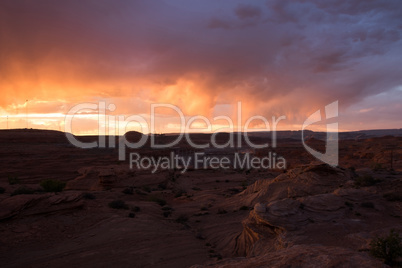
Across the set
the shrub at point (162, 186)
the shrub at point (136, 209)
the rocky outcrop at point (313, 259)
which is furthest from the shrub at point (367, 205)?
the shrub at point (162, 186)

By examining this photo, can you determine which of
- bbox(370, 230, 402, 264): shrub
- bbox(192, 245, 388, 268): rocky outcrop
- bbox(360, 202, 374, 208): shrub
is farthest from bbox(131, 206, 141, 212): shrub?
bbox(370, 230, 402, 264): shrub

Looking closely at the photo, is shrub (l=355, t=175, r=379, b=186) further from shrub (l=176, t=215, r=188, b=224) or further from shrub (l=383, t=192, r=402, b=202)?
shrub (l=176, t=215, r=188, b=224)

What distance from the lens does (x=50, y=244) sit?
1128cm

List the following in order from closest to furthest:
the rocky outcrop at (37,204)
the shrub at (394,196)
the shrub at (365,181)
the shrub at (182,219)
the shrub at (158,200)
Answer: the rocky outcrop at (37,204) < the shrub at (394,196) < the shrub at (365,181) < the shrub at (182,219) < the shrub at (158,200)

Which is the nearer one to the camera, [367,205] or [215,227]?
[367,205]

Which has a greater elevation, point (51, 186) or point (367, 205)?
point (367, 205)

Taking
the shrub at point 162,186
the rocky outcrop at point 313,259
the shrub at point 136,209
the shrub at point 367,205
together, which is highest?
→ the rocky outcrop at point 313,259

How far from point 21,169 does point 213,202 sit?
32281mm

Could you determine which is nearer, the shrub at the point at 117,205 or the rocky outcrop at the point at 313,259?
the rocky outcrop at the point at 313,259

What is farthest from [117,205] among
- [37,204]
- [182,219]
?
[37,204]

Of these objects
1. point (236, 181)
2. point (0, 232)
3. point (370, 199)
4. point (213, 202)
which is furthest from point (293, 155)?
point (0, 232)

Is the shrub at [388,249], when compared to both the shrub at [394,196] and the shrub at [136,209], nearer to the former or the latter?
the shrub at [394,196]

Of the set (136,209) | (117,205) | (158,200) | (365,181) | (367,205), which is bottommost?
(158,200)

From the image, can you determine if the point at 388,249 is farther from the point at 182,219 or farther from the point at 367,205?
the point at 182,219
